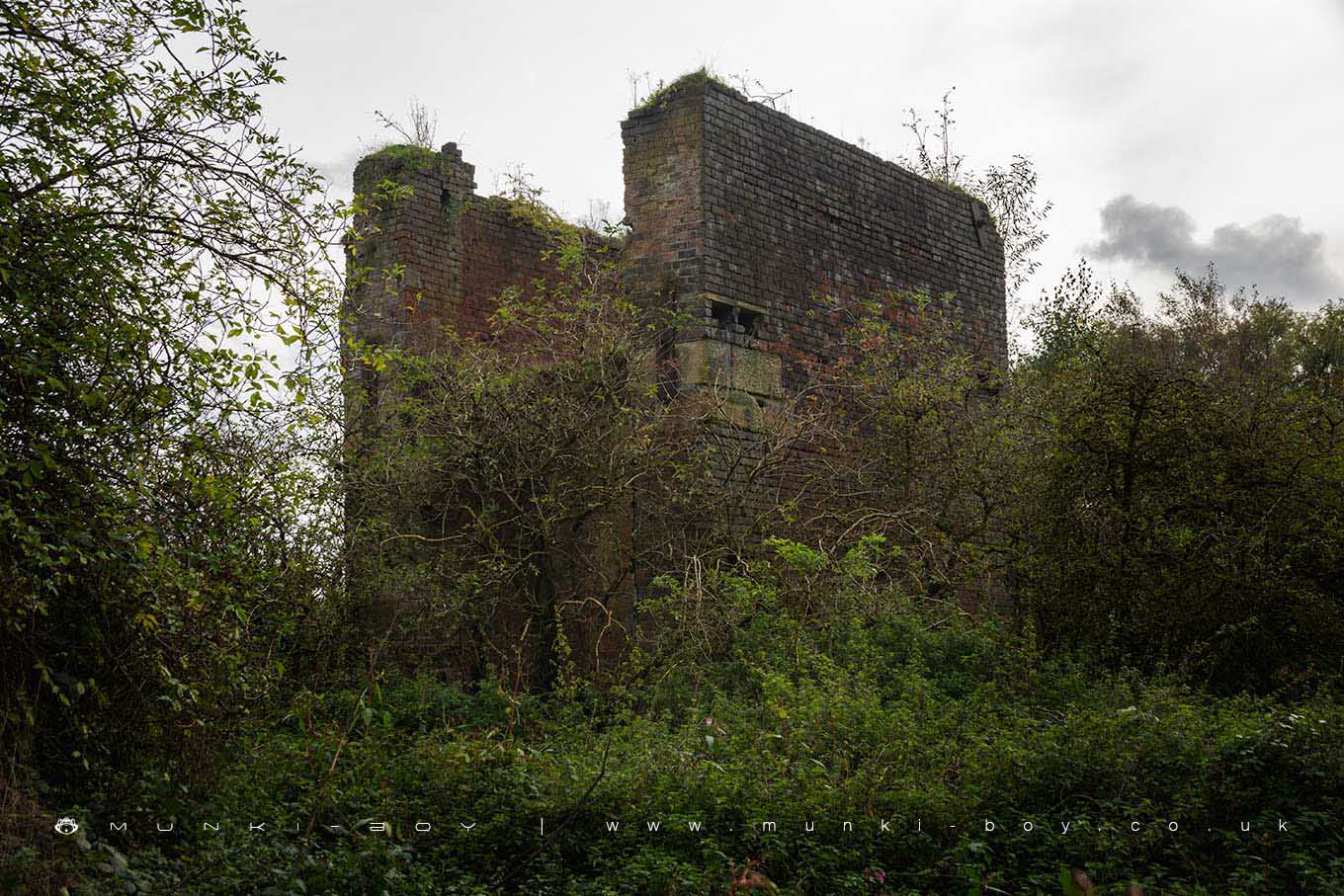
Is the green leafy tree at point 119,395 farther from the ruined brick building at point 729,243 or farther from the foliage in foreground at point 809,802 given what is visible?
the ruined brick building at point 729,243

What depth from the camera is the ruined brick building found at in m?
11.5

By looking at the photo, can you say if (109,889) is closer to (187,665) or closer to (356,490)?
Answer: (187,665)

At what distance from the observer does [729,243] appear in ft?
38.3

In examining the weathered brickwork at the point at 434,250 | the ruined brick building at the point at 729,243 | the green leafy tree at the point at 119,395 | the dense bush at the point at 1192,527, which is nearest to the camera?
the green leafy tree at the point at 119,395

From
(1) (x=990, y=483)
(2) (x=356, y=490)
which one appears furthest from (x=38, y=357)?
(1) (x=990, y=483)

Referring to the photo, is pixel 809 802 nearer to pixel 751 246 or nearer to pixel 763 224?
pixel 751 246

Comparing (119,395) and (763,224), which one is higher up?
(763,224)

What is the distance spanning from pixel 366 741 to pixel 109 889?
7.36 feet

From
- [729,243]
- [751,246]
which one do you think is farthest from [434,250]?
[751,246]

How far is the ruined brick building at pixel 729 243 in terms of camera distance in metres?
11.5

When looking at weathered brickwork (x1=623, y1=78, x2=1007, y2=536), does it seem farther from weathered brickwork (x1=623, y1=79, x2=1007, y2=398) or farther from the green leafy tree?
→ the green leafy tree

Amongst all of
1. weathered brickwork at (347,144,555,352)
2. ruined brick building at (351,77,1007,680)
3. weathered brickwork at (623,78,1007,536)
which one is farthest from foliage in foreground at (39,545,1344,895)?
weathered brickwork at (347,144,555,352)

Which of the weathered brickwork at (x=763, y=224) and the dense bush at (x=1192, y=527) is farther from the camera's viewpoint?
the weathered brickwork at (x=763, y=224)

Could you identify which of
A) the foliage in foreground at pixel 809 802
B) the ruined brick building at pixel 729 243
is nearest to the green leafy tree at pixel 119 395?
the foliage in foreground at pixel 809 802
